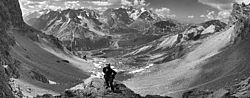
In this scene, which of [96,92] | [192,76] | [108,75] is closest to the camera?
[108,75]

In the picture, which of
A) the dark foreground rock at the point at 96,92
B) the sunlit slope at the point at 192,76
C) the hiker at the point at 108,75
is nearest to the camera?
the dark foreground rock at the point at 96,92

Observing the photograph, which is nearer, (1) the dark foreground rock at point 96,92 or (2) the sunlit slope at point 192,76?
(1) the dark foreground rock at point 96,92

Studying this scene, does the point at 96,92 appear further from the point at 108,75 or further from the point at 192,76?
the point at 192,76

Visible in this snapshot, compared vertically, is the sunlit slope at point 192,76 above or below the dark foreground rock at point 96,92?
above

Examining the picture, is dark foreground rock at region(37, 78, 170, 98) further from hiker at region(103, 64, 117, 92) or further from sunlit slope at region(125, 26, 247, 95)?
sunlit slope at region(125, 26, 247, 95)

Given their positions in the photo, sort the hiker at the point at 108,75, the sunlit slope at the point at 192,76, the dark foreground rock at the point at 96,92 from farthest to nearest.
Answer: the sunlit slope at the point at 192,76 → the hiker at the point at 108,75 → the dark foreground rock at the point at 96,92

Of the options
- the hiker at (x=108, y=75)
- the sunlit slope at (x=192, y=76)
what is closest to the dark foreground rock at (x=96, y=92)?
the hiker at (x=108, y=75)

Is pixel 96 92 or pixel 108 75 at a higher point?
pixel 108 75

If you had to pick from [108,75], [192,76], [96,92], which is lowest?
[96,92]

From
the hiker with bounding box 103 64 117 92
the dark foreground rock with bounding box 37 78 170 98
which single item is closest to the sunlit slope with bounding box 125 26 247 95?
the dark foreground rock with bounding box 37 78 170 98

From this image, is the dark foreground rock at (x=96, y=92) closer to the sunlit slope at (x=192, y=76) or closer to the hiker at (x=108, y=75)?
the hiker at (x=108, y=75)

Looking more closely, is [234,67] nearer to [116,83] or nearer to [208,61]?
[208,61]

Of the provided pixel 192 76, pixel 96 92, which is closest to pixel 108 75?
pixel 96 92

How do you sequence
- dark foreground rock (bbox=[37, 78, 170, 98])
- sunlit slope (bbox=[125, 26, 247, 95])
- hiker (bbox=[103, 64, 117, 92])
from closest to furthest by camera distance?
1. dark foreground rock (bbox=[37, 78, 170, 98])
2. hiker (bbox=[103, 64, 117, 92])
3. sunlit slope (bbox=[125, 26, 247, 95])
